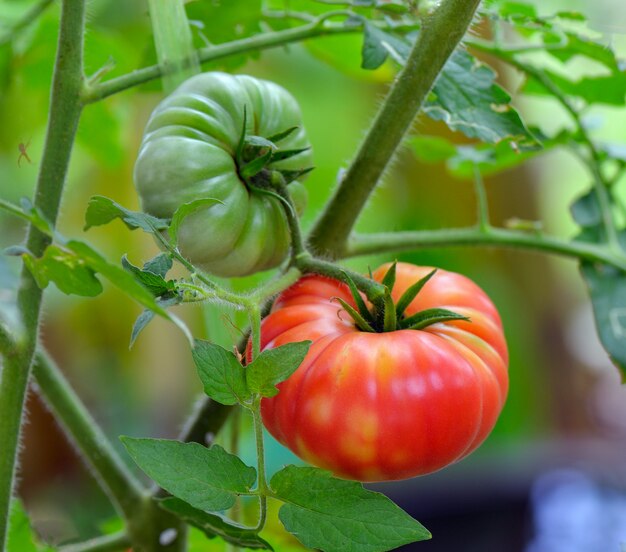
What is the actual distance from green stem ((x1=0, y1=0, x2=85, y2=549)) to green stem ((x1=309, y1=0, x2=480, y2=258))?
0.48ft

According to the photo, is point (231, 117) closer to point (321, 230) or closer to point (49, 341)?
point (321, 230)

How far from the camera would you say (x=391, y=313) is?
1.28 ft

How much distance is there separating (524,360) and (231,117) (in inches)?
55.6

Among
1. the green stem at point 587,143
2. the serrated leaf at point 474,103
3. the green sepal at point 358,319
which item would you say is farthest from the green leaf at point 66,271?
the green stem at point 587,143

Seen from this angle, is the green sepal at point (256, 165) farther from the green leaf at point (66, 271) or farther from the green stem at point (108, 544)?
the green stem at point (108, 544)

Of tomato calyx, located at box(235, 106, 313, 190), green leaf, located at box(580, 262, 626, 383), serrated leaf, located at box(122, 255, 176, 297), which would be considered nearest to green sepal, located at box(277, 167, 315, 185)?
tomato calyx, located at box(235, 106, 313, 190)

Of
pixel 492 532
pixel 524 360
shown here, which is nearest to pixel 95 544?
pixel 492 532

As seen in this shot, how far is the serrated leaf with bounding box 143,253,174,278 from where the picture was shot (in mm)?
348

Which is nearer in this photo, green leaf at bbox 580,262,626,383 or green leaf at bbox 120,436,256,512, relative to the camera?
green leaf at bbox 120,436,256,512

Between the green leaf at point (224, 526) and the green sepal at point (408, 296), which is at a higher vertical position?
the green sepal at point (408, 296)

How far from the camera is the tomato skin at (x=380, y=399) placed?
354 mm

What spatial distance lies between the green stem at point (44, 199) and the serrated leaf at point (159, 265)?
0.09 meters

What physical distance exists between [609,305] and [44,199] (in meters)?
0.36

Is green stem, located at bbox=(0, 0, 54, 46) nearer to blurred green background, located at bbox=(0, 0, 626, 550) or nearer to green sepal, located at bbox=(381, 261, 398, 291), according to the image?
blurred green background, located at bbox=(0, 0, 626, 550)
